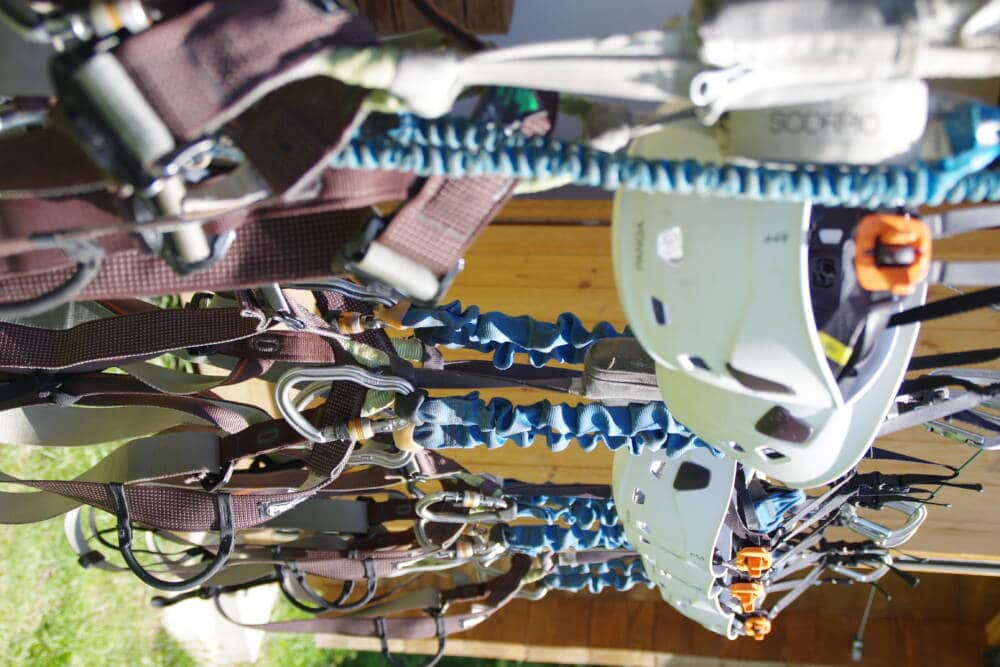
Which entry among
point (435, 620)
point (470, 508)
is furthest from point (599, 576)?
point (470, 508)

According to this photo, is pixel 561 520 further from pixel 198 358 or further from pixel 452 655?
pixel 452 655

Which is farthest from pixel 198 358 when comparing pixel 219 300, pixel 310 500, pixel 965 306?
pixel 965 306

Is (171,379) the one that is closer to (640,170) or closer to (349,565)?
(349,565)

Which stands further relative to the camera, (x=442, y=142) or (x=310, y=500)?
(x=310, y=500)

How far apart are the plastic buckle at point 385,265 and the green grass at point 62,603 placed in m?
1.59

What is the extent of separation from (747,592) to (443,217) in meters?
1.09

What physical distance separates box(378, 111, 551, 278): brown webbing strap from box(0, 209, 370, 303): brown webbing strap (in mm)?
60

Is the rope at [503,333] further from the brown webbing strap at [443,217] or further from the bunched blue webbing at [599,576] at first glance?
the bunched blue webbing at [599,576]

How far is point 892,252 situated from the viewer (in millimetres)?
834

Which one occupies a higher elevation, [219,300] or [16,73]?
[16,73]

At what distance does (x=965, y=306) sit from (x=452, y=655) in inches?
87.9

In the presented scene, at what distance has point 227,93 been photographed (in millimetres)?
727

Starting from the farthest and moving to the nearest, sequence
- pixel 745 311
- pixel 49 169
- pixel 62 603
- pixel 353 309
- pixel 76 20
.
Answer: pixel 62 603 < pixel 353 309 < pixel 745 311 < pixel 49 169 < pixel 76 20

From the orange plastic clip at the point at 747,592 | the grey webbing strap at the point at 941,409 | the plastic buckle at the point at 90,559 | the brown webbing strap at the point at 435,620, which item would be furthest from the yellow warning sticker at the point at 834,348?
the plastic buckle at the point at 90,559
